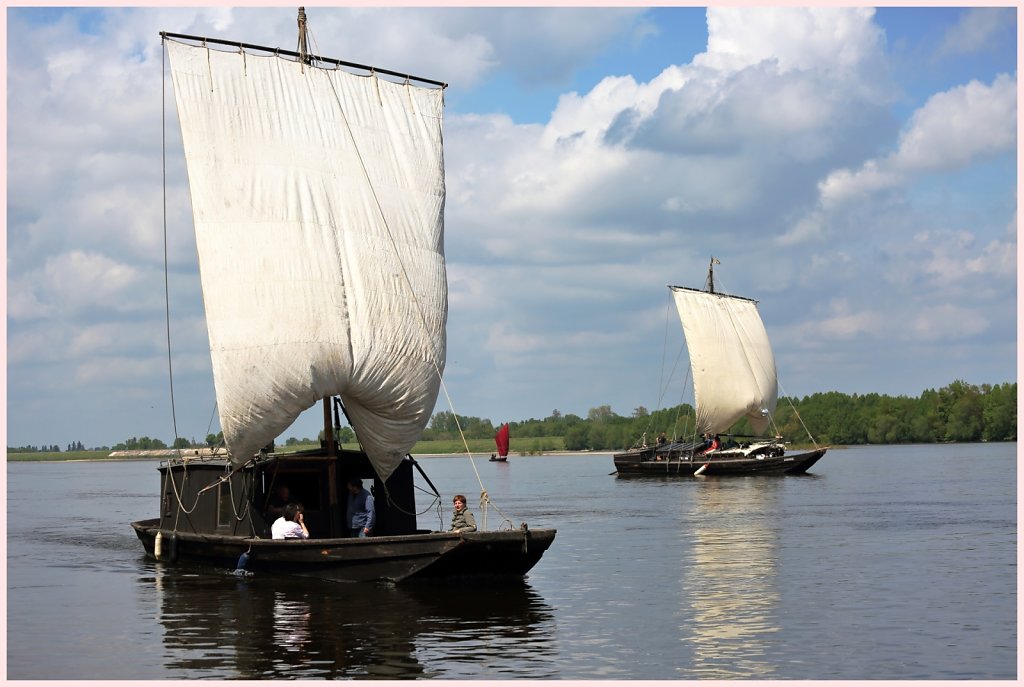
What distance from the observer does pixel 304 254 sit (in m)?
27.4

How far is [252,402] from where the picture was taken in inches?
1044

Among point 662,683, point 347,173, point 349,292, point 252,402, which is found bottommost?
point 662,683

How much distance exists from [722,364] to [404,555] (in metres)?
63.4

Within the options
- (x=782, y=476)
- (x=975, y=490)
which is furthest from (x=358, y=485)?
(x=782, y=476)

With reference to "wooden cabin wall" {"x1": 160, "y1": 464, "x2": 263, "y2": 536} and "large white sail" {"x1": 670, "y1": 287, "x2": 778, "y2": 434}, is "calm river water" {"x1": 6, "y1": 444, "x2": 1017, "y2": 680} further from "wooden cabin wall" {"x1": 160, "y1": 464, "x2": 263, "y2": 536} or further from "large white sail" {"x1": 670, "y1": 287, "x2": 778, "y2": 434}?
"large white sail" {"x1": 670, "y1": 287, "x2": 778, "y2": 434}

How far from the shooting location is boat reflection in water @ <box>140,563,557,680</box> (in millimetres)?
18031

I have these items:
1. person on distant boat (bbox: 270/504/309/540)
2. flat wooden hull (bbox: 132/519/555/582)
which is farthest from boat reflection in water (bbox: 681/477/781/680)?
person on distant boat (bbox: 270/504/309/540)

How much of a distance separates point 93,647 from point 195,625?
195 centimetres

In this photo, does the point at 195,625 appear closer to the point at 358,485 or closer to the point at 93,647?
the point at 93,647

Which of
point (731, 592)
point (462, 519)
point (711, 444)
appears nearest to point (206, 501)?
point (462, 519)

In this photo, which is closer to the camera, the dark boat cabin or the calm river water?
the calm river water

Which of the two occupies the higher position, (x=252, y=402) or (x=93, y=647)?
(x=252, y=402)

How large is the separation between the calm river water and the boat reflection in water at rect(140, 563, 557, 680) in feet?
0.19

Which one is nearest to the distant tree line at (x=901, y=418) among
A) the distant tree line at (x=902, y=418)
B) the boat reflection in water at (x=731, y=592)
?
the distant tree line at (x=902, y=418)
